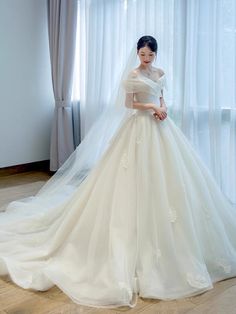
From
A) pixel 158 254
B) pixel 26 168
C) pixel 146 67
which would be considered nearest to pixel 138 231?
pixel 158 254

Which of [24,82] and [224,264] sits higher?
[24,82]

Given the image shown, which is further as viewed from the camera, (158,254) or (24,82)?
(24,82)

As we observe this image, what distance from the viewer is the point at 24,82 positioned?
434 centimetres

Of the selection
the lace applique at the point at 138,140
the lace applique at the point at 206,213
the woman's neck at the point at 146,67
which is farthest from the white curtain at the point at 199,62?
the lace applique at the point at 138,140

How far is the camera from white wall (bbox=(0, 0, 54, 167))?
4145 millimetres

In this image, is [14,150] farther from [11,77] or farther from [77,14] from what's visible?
[77,14]

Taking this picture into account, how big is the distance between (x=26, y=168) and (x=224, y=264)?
314cm

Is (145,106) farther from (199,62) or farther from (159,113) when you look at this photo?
(199,62)

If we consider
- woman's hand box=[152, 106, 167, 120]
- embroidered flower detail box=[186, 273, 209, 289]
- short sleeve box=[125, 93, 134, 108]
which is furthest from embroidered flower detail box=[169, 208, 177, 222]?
short sleeve box=[125, 93, 134, 108]

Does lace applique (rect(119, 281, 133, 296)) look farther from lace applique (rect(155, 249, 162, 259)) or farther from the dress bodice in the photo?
the dress bodice

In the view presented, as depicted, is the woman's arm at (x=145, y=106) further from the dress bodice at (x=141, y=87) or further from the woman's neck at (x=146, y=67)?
the woman's neck at (x=146, y=67)

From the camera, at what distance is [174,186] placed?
199 centimetres

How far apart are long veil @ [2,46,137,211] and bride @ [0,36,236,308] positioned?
18mm

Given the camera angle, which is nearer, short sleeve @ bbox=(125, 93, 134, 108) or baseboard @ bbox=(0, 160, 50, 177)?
short sleeve @ bbox=(125, 93, 134, 108)
